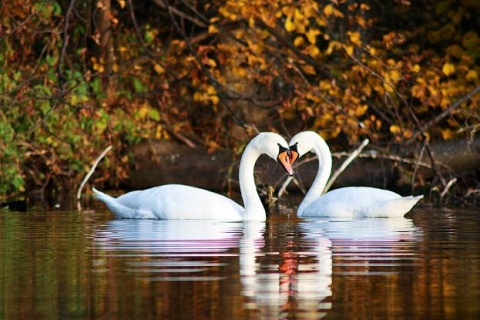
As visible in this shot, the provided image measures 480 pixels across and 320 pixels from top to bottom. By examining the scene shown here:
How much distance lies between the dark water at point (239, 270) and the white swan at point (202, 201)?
1.68 ft

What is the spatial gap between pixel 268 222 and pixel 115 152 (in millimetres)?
7806

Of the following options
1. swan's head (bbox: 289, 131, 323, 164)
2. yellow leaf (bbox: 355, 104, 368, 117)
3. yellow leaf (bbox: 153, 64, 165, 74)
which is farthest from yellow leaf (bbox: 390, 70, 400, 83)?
yellow leaf (bbox: 153, 64, 165, 74)

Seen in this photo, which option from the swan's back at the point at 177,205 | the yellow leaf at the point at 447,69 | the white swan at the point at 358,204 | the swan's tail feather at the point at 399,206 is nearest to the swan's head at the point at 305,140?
the white swan at the point at 358,204

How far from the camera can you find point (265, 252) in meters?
11.2

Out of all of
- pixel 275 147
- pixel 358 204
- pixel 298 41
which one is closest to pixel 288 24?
pixel 298 41

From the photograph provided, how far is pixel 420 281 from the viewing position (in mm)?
9102

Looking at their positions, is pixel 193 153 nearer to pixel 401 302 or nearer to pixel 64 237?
pixel 64 237

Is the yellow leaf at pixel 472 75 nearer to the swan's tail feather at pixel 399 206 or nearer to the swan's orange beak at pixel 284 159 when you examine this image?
the swan's tail feather at pixel 399 206

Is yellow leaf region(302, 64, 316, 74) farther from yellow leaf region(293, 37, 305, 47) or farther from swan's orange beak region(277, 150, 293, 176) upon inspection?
swan's orange beak region(277, 150, 293, 176)

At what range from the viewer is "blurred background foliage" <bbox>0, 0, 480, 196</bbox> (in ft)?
68.1

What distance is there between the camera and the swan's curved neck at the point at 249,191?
50.5 feet

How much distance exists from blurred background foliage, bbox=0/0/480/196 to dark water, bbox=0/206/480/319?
6096mm

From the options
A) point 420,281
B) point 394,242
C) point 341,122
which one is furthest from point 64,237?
point 341,122

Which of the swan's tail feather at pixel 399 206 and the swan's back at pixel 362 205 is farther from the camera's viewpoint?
the swan's back at pixel 362 205
